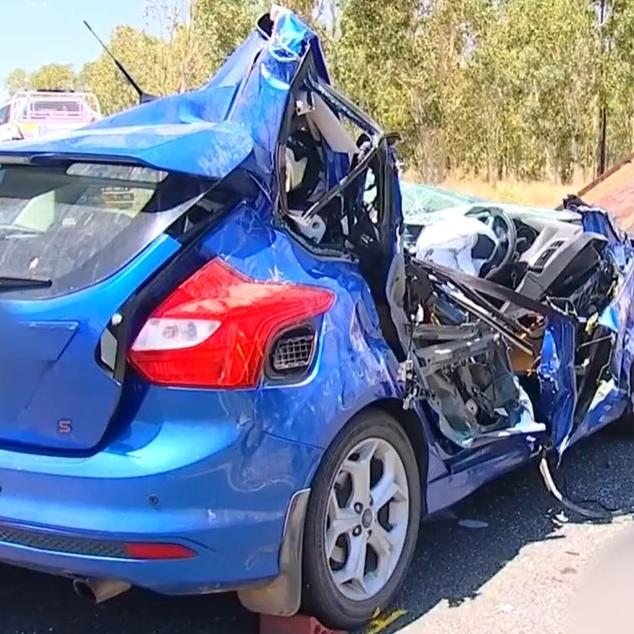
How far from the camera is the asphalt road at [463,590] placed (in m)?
3.39

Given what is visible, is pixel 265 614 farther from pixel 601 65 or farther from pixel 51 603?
pixel 601 65

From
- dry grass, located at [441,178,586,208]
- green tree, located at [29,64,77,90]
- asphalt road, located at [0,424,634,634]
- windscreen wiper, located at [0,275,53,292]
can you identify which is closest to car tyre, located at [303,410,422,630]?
asphalt road, located at [0,424,634,634]

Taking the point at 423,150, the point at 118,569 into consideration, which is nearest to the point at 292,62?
the point at 118,569

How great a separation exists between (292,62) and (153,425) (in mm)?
1237

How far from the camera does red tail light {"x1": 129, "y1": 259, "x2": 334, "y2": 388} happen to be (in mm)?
2723

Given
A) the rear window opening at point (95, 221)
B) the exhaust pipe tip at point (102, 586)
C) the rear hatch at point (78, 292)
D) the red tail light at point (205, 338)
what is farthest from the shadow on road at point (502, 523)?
the rear window opening at point (95, 221)

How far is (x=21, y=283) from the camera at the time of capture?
9.38ft

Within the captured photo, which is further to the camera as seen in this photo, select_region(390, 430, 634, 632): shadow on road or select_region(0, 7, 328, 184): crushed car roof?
select_region(390, 430, 634, 632): shadow on road

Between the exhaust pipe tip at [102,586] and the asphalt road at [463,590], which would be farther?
the asphalt road at [463,590]

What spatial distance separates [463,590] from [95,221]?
A: 190cm

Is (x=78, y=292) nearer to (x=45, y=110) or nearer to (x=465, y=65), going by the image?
(x=45, y=110)

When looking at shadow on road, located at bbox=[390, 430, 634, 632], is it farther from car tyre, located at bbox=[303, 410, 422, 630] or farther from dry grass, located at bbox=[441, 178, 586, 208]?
dry grass, located at bbox=[441, 178, 586, 208]

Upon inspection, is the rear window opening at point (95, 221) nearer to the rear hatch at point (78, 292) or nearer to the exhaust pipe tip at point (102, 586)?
the rear hatch at point (78, 292)

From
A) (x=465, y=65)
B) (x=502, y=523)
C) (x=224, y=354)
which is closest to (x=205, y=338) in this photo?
(x=224, y=354)
